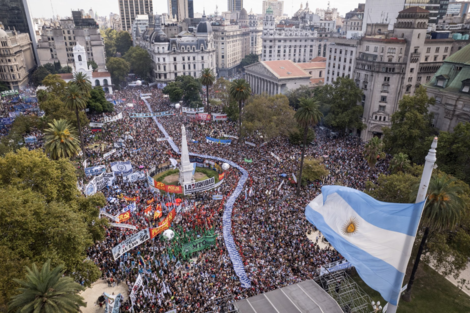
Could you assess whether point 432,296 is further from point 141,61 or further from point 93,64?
point 93,64

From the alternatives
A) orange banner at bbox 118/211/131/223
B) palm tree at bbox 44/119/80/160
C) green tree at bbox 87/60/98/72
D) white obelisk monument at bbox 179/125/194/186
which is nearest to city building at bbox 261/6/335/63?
green tree at bbox 87/60/98/72

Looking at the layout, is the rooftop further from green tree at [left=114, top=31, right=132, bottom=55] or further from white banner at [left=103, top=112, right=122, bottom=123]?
green tree at [left=114, top=31, right=132, bottom=55]

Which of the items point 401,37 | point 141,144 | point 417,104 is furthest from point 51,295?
point 401,37

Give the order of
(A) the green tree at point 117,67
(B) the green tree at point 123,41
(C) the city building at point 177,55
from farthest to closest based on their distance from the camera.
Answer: (B) the green tree at point 123,41, (C) the city building at point 177,55, (A) the green tree at point 117,67

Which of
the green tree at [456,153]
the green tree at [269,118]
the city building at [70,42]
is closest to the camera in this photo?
the green tree at [456,153]

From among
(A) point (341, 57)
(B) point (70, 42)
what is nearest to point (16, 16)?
(B) point (70, 42)

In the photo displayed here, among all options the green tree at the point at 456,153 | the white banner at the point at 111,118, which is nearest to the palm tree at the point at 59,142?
the white banner at the point at 111,118

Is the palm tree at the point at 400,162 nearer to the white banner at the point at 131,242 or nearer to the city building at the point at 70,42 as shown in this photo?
the white banner at the point at 131,242
